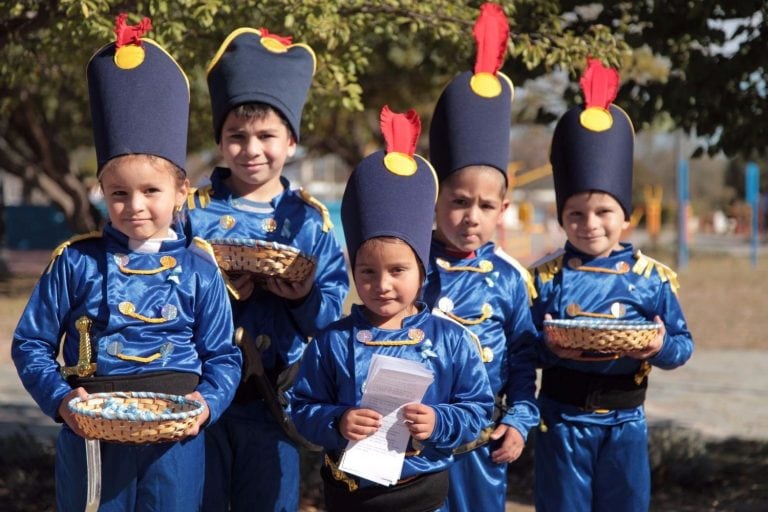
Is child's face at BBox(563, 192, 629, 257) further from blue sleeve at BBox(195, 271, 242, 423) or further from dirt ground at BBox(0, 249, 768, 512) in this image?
dirt ground at BBox(0, 249, 768, 512)

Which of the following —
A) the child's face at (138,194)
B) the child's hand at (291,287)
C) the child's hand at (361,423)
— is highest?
the child's face at (138,194)

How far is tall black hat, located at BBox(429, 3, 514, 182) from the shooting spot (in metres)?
4.00

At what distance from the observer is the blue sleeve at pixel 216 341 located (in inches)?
132

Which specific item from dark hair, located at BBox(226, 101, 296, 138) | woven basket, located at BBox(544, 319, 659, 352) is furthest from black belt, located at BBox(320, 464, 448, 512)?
dark hair, located at BBox(226, 101, 296, 138)

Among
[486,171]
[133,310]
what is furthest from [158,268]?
[486,171]

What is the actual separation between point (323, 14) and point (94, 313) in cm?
210

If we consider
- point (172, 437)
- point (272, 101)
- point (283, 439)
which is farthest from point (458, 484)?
point (272, 101)

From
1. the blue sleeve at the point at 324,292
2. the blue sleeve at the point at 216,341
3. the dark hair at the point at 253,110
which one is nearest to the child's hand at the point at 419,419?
the blue sleeve at the point at 216,341

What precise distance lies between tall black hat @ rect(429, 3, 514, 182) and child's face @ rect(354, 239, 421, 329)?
789 millimetres

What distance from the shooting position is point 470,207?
390 cm

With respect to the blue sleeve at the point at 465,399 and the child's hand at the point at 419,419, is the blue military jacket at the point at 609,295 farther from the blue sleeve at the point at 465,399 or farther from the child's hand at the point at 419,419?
the child's hand at the point at 419,419

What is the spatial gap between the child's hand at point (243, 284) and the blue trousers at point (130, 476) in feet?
1.95

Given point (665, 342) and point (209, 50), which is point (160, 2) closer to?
point (209, 50)

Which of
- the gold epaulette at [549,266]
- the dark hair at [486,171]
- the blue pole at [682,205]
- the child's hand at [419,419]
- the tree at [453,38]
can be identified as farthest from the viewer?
the blue pole at [682,205]
